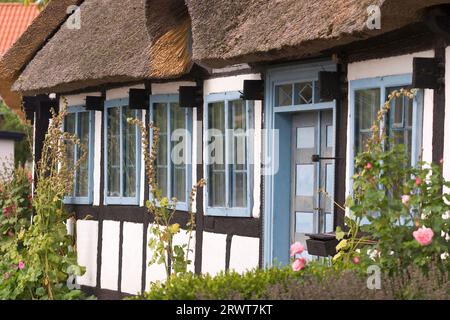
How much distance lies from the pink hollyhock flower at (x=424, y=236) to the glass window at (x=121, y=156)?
638cm

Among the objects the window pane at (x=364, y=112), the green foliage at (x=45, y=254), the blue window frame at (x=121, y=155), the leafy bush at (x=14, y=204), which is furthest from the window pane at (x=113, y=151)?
the window pane at (x=364, y=112)

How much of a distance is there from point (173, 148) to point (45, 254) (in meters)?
1.67

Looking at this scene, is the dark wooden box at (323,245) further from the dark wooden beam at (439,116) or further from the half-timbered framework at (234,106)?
the dark wooden beam at (439,116)

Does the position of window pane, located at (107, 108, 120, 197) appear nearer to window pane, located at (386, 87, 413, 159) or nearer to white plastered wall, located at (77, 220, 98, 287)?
white plastered wall, located at (77, 220, 98, 287)

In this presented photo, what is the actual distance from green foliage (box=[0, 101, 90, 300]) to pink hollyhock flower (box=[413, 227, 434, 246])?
231 inches

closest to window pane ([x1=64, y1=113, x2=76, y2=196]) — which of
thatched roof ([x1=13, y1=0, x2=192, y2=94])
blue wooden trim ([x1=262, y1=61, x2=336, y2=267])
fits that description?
thatched roof ([x1=13, y1=0, x2=192, y2=94])

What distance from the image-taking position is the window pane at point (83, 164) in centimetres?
1555

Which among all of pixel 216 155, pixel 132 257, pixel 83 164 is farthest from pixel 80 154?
pixel 216 155

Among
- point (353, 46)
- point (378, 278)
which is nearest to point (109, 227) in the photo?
point (353, 46)

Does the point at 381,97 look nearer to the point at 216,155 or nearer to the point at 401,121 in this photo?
the point at 401,121

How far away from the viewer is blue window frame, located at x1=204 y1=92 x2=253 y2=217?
472 inches

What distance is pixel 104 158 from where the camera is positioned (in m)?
15.0

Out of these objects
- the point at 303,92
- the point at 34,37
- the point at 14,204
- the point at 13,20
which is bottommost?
the point at 14,204

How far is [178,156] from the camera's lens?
1324cm
